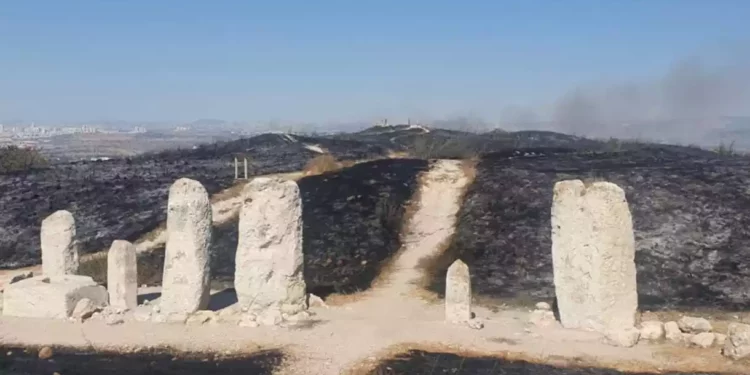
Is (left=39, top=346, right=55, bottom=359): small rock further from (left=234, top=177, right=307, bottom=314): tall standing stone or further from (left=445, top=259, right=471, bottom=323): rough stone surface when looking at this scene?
(left=445, top=259, right=471, bottom=323): rough stone surface

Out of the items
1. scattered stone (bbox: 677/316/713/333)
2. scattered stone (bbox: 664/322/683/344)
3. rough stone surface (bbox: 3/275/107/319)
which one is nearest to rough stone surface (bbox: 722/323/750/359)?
scattered stone (bbox: 664/322/683/344)

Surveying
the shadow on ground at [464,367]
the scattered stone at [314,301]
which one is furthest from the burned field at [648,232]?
the shadow on ground at [464,367]

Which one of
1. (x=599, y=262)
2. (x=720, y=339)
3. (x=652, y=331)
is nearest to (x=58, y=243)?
(x=599, y=262)

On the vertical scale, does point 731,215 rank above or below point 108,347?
above

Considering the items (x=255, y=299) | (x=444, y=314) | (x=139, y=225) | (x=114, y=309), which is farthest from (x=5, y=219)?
(x=444, y=314)

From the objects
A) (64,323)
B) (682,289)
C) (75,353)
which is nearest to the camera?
(75,353)

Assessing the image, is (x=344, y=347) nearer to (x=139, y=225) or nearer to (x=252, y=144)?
(x=139, y=225)
